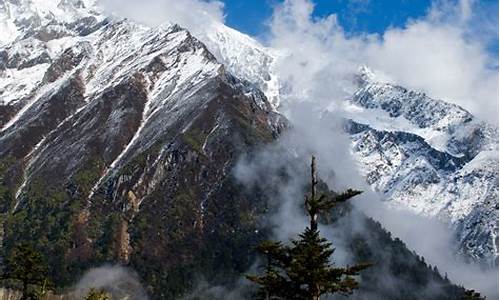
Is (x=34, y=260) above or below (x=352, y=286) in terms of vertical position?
above

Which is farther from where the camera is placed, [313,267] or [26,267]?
[26,267]

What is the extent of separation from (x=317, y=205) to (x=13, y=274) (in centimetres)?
3550

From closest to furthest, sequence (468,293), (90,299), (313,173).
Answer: (313,173) < (90,299) < (468,293)

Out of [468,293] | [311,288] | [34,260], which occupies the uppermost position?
[468,293]

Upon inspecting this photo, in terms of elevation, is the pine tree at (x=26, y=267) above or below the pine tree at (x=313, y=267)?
above

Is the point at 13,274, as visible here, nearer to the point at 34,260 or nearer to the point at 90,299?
the point at 34,260

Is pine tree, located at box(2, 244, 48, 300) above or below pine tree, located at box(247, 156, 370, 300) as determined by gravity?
above

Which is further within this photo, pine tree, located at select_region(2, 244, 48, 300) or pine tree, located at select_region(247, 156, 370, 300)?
pine tree, located at select_region(2, 244, 48, 300)

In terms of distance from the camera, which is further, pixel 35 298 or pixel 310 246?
pixel 35 298

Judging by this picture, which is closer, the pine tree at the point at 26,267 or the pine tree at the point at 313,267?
the pine tree at the point at 313,267

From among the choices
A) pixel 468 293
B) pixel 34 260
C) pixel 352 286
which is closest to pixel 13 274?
pixel 34 260

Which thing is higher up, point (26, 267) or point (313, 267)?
point (26, 267)

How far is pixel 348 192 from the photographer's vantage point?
45.1 metres

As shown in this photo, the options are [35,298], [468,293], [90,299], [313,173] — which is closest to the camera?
[313,173]
